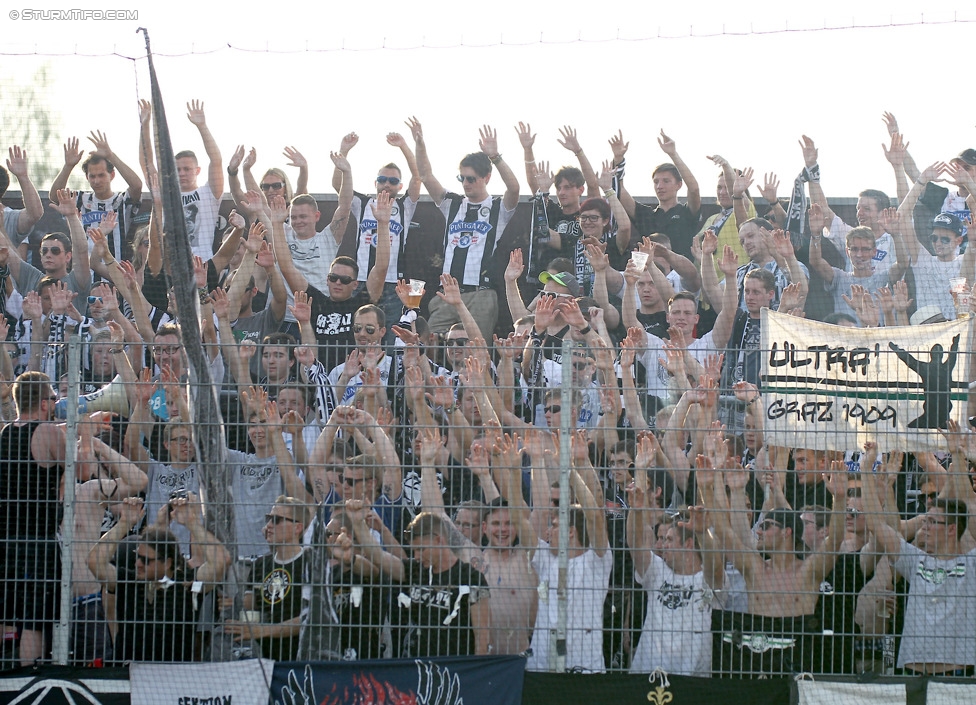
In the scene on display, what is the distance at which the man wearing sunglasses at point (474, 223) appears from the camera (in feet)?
24.2

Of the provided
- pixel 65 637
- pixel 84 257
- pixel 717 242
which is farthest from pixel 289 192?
pixel 65 637

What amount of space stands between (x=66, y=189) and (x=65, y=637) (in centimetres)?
404

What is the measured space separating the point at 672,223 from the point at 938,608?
3.63 metres

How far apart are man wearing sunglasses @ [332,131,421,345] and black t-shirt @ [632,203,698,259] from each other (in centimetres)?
162

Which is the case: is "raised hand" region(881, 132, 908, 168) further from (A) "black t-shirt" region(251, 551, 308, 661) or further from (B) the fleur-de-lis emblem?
(A) "black t-shirt" region(251, 551, 308, 661)

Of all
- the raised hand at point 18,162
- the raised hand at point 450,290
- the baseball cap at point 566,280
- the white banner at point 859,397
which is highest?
the raised hand at point 18,162

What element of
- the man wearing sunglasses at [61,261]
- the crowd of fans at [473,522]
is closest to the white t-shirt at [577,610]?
the crowd of fans at [473,522]

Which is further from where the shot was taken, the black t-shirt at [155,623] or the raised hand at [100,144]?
the raised hand at [100,144]

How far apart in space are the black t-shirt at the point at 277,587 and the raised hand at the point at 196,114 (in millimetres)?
4106

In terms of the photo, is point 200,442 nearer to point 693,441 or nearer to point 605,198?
point 693,441

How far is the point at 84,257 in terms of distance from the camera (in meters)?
7.55

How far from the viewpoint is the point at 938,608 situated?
4.69 m

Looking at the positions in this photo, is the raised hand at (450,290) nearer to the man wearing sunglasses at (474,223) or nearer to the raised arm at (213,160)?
the man wearing sunglasses at (474,223)

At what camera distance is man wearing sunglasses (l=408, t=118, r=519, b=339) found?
7.37m
